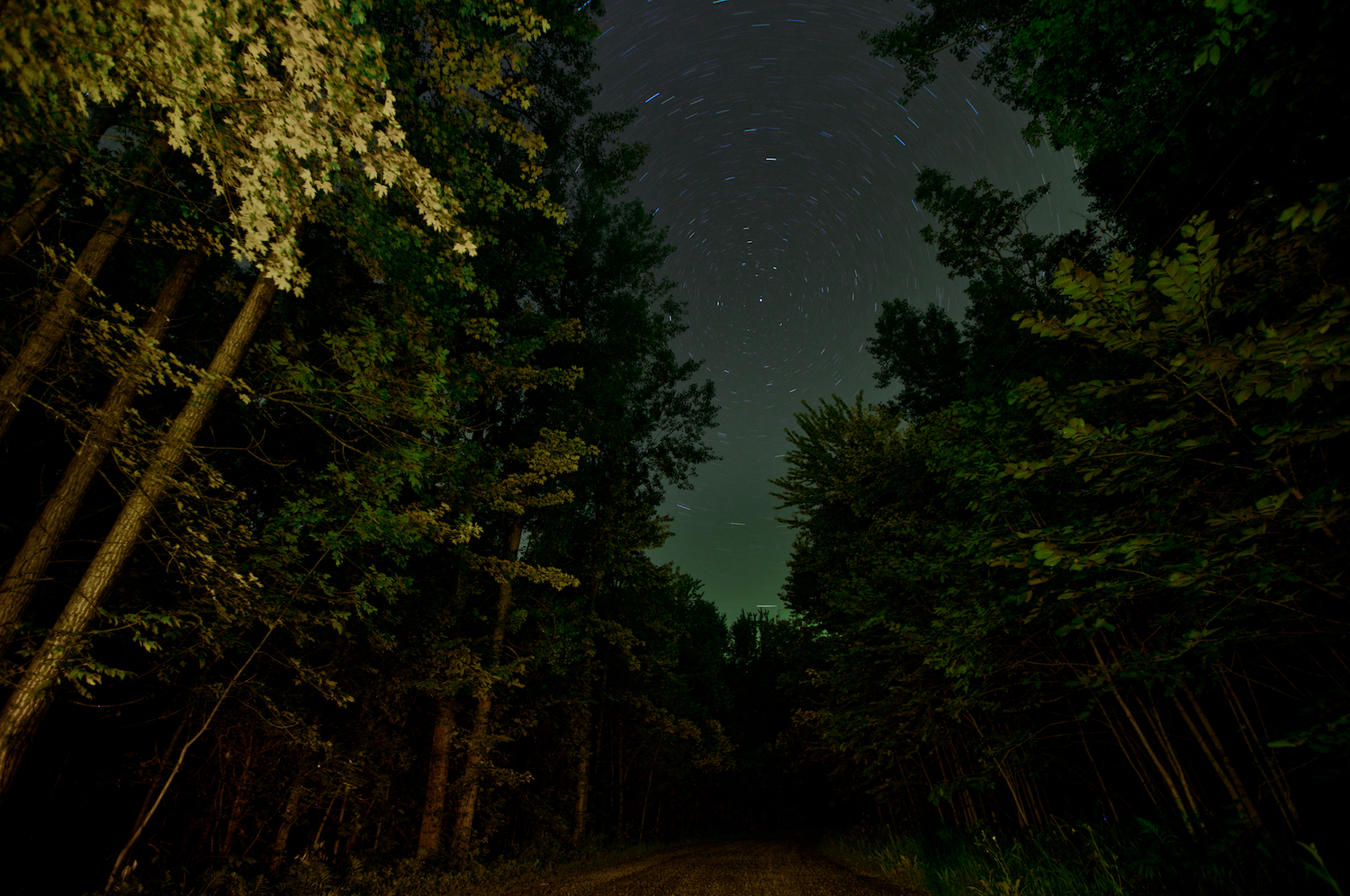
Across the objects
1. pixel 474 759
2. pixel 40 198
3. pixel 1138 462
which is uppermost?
pixel 40 198

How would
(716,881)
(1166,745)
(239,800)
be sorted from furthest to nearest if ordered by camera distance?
1. (716,881)
2. (239,800)
3. (1166,745)

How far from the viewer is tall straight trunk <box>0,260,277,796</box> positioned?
393 cm

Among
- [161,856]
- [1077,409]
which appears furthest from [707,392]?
[161,856]

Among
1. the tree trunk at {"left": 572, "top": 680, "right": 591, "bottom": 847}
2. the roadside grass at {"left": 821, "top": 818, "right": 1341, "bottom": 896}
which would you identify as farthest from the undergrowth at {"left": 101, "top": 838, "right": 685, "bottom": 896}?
the roadside grass at {"left": 821, "top": 818, "right": 1341, "bottom": 896}

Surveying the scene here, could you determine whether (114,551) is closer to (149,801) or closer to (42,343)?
(42,343)

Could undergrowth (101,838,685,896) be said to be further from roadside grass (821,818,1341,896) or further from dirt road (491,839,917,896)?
roadside grass (821,818,1341,896)

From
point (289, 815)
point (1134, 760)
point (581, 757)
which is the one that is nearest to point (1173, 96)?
point (1134, 760)

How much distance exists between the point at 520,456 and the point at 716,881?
25.5ft

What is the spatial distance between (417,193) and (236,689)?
6.94m

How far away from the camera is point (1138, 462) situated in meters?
3.27

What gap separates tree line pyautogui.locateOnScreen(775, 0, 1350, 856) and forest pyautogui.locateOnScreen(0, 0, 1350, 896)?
6cm

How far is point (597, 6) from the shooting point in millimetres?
7902

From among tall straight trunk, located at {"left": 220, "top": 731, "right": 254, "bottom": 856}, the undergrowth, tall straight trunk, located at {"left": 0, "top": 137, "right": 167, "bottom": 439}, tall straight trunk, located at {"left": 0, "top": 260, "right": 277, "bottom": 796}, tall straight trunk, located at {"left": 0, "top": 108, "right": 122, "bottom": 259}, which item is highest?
tall straight trunk, located at {"left": 0, "top": 108, "right": 122, "bottom": 259}

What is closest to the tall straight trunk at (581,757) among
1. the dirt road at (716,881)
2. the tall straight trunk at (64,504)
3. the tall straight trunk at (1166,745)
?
the dirt road at (716,881)
